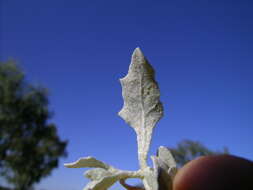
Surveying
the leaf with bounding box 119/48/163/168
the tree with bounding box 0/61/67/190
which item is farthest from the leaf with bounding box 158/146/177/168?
the tree with bounding box 0/61/67/190

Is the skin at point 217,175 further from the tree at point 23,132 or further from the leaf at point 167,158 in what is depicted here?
the tree at point 23,132

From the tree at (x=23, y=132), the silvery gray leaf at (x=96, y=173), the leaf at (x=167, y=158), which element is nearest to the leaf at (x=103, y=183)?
the silvery gray leaf at (x=96, y=173)

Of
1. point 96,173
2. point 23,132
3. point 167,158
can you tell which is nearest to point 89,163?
point 96,173

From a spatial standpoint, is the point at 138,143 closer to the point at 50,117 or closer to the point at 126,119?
the point at 126,119

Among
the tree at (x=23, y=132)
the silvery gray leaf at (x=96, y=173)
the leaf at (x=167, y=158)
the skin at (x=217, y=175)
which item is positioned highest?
the tree at (x=23, y=132)

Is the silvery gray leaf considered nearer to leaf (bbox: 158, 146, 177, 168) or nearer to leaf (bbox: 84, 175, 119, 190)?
leaf (bbox: 84, 175, 119, 190)

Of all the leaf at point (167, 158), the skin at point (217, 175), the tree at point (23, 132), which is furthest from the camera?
the tree at point (23, 132)

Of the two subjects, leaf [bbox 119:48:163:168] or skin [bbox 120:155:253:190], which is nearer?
skin [bbox 120:155:253:190]
